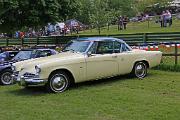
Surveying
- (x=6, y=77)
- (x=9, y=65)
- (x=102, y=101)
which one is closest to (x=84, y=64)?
(x=102, y=101)

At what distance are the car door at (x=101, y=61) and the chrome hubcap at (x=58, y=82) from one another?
804mm

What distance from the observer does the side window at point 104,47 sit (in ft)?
44.7

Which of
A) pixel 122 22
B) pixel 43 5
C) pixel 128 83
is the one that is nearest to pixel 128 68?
pixel 128 83

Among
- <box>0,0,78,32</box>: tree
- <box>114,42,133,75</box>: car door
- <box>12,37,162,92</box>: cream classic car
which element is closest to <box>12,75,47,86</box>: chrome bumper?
<box>12,37,162,92</box>: cream classic car

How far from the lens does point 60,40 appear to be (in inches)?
1035

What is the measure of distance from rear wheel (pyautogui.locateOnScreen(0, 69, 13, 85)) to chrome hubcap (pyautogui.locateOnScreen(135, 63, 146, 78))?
420cm

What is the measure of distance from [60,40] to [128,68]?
1262 centimetres

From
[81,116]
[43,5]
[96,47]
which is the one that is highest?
[43,5]

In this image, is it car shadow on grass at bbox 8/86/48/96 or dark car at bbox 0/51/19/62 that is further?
dark car at bbox 0/51/19/62

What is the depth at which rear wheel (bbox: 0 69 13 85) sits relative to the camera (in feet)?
48.4

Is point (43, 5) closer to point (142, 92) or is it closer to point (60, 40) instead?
point (60, 40)

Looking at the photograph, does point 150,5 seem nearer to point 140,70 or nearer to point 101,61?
point 140,70

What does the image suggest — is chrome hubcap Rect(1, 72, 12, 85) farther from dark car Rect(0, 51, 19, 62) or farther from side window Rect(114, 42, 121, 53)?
side window Rect(114, 42, 121, 53)

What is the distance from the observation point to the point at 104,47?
13828 millimetres
